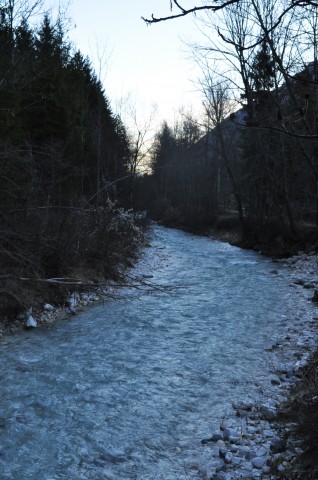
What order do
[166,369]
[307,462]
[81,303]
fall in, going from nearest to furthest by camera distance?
[307,462] < [166,369] < [81,303]

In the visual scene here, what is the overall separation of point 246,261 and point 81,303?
9.39 metres

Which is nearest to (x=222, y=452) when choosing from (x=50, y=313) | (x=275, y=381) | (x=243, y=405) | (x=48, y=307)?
(x=243, y=405)

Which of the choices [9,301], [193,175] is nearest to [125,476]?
[9,301]

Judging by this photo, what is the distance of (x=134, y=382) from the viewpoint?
243 inches

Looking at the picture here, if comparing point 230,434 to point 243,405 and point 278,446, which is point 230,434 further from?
point 243,405

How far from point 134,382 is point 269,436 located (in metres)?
2.25

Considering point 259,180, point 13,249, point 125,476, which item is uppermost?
point 259,180

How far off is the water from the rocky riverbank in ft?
0.58

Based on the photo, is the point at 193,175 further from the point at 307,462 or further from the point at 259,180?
the point at 307,462

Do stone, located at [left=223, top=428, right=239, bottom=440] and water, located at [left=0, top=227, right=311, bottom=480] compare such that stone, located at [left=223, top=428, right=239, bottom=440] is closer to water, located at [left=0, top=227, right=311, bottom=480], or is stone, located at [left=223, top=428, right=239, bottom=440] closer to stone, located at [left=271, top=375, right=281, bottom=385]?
water, located at [left=0, top=227, right=311, bottom=480]

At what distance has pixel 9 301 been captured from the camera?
9055 millimetres

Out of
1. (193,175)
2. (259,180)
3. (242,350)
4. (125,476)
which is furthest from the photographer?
(193,175)

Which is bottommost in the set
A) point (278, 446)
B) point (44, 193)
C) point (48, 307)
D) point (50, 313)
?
point (278, 446)

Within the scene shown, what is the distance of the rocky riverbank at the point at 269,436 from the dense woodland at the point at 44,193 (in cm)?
308
